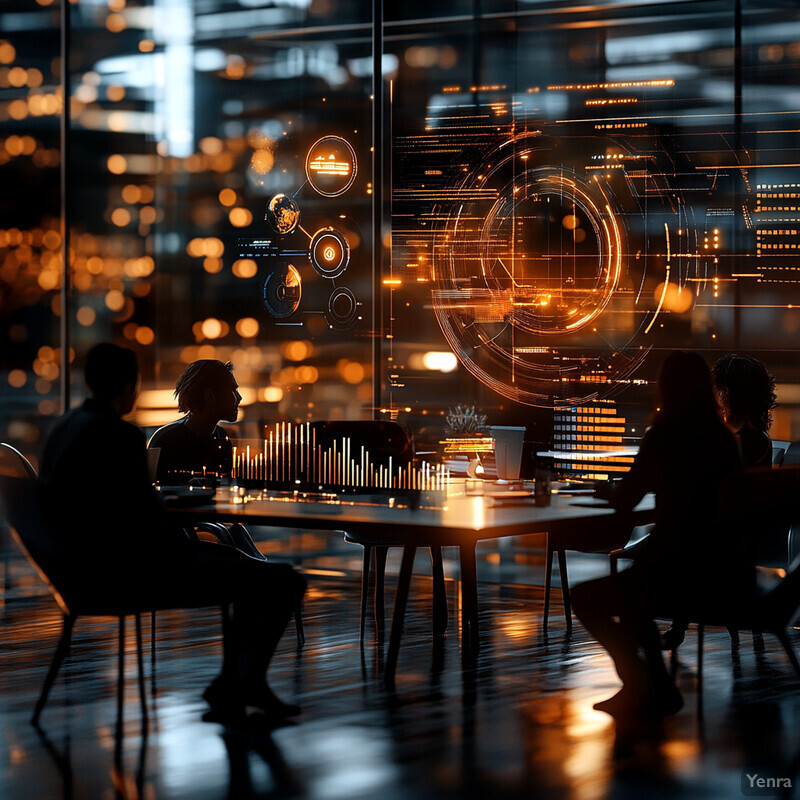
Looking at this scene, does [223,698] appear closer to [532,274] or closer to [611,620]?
[611,620]

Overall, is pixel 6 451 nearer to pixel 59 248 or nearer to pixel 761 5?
pixel 59 248

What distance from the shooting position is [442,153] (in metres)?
7.37

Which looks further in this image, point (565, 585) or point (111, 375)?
point (565, 585)

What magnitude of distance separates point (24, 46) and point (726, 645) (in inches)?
212

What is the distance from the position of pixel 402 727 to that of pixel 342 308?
12.2 feet

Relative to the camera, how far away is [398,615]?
16.0ft

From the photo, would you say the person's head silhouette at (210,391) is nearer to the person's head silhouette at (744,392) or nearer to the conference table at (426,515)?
the conference table at (426,515)

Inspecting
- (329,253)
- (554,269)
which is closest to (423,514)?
(554,269)

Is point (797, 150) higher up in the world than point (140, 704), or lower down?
higher up

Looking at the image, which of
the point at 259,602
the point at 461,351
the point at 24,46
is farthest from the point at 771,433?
the point at 24,46

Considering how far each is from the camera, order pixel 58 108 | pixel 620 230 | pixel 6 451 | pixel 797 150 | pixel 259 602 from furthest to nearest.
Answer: pixel 58 108
pixel 620 230
pixel 797 150
pixel 6 451
pixel 259 602

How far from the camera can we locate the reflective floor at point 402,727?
374cm

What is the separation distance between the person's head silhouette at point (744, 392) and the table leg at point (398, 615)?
142 centimetres

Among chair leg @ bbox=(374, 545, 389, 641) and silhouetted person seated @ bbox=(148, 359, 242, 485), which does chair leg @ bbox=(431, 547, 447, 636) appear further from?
silhouetted person seated @ bbox=(148, 359, 242, 485)
